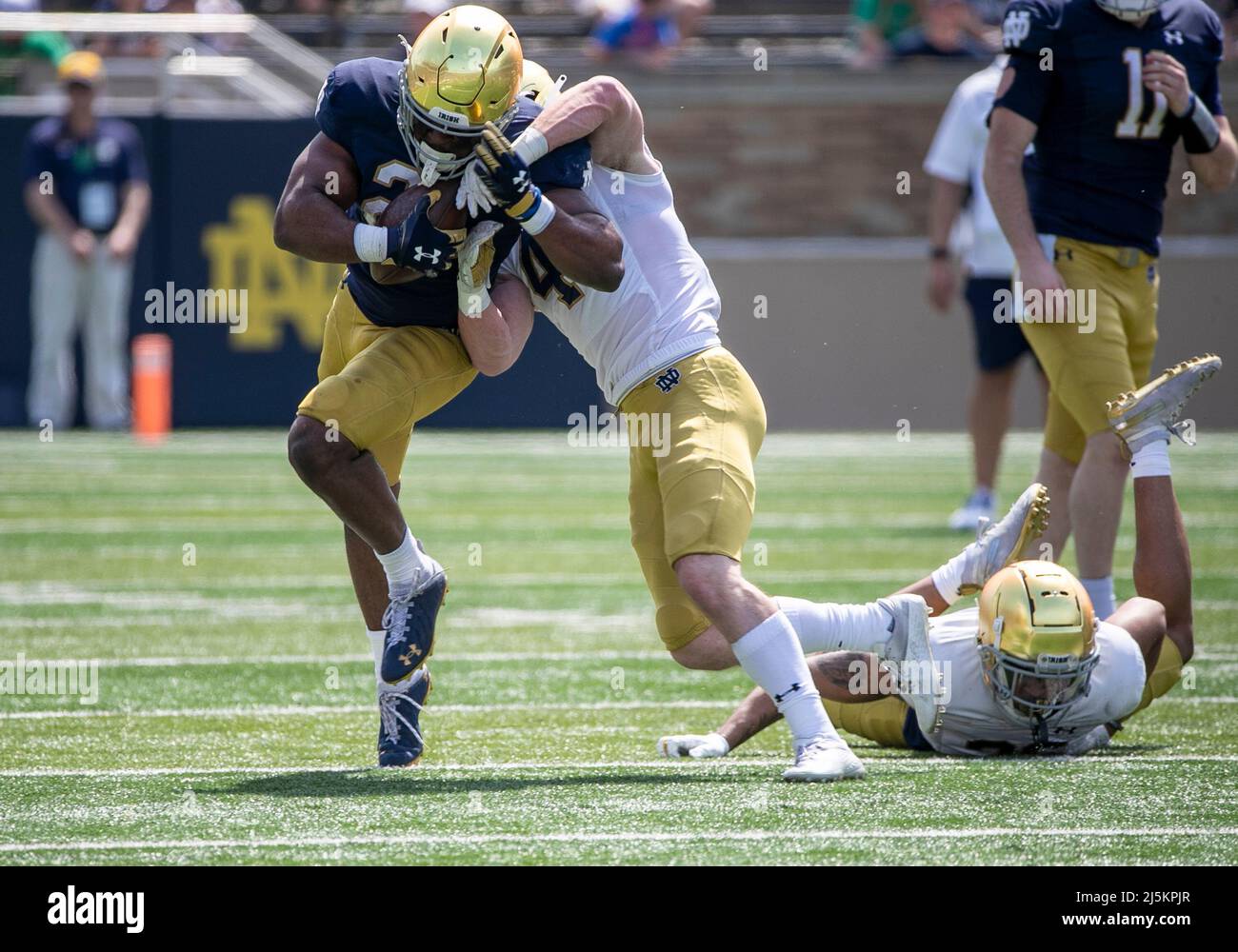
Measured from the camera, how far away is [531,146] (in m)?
3.99

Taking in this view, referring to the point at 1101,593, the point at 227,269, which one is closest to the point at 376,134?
the point at 1101,593

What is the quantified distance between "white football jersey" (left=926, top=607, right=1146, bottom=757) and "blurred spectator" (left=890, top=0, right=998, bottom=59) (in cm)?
1318

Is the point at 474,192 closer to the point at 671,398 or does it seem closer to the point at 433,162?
the point at 433,162

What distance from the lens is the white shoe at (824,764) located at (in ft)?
13.1

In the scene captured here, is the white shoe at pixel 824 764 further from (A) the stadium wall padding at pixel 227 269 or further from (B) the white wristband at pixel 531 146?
(A) the stadium wall padding at pixel 227 269

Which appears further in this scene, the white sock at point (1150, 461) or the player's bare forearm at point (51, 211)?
the player's bare forearm at point (51, 211)

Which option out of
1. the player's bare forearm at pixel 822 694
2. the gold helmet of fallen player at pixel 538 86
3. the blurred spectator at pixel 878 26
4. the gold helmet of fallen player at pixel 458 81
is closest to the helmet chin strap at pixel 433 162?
the gold helmet of fallen player at pixel 458 81

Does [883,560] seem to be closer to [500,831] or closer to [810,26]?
[500,831]

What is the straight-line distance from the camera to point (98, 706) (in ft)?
17.3

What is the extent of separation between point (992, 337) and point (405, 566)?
487cm

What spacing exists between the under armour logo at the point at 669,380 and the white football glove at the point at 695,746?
0.87m

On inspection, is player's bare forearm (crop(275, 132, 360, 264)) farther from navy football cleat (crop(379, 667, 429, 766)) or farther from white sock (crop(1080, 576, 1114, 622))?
white sock (crop(1080, 576, 1114, 622))

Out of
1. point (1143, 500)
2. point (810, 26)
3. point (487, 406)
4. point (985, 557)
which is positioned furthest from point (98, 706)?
point (810, 26)

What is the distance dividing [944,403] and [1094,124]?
11505 millimetres
